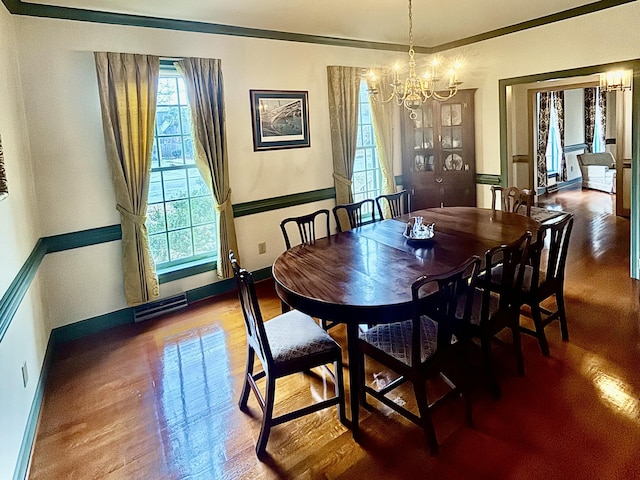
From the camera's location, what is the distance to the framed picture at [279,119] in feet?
14.8

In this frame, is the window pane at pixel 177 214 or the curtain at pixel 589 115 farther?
the curtain at pixel 589 115

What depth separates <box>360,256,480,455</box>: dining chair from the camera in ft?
6.92

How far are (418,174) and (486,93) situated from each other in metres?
1.24

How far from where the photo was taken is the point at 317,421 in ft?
8.11

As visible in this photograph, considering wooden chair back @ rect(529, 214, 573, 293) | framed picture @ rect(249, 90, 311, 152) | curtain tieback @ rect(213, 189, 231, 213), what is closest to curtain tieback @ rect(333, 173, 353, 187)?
framed picture @ rect(249, 90, 311, 152)

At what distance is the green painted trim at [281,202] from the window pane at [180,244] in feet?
1.68

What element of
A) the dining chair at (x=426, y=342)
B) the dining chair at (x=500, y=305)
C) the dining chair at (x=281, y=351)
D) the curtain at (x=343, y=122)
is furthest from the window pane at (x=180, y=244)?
the dining chair at (x=500, y=305)

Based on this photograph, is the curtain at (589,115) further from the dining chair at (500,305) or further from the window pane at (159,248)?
the window pane at (159,248)

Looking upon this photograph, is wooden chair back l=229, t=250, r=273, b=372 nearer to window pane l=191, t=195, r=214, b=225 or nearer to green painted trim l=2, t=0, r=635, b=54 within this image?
window pane l=191, t=195, r=214, b=225

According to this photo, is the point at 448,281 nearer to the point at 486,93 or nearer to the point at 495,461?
the point at 495,461

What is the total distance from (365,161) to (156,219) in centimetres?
269

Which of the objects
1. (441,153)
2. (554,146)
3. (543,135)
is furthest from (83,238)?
(554,146)

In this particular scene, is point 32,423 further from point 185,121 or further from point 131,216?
point 185,121

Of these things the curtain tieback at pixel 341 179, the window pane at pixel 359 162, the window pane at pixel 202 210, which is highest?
the window pane at pixel 359 162
